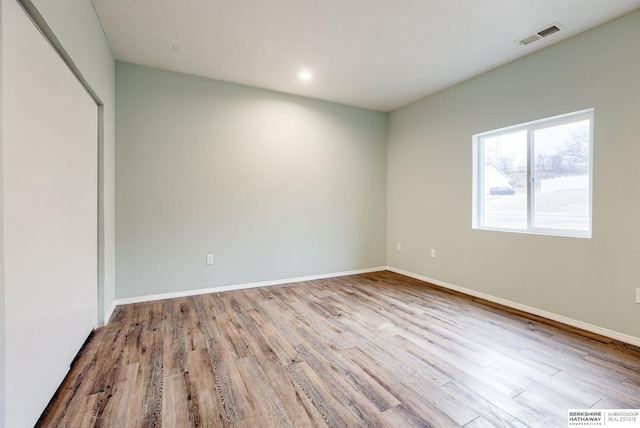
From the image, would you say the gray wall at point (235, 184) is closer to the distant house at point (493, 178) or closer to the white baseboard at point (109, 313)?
the white baseboard at point (109, 313)

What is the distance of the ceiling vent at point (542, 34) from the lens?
2.47 meters

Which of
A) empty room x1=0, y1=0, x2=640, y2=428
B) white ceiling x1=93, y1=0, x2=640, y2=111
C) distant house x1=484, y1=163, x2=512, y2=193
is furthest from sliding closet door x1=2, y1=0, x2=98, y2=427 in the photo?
distant house x1=484, y1=163, x2=512, y2=193

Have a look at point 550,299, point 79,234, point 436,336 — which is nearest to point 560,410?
point 436,336

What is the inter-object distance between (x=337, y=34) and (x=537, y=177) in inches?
101

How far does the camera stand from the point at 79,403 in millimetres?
1565

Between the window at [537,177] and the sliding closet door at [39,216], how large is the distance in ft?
13.1

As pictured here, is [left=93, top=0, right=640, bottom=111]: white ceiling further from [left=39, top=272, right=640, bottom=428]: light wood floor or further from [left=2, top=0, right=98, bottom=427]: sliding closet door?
[left=39, top=272, right=640, bottom=428]: light wood floor

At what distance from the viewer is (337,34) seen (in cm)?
262

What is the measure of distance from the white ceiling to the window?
82 centimetres

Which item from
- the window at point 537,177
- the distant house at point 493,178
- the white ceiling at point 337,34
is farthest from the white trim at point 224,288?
the white ceiling at point 337,34

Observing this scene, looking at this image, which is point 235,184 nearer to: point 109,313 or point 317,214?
point 317,214

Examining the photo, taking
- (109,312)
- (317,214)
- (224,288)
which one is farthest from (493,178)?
(109,312)

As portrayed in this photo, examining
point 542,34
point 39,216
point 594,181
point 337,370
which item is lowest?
point 337,370

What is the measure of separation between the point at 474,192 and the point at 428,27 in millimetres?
2011
